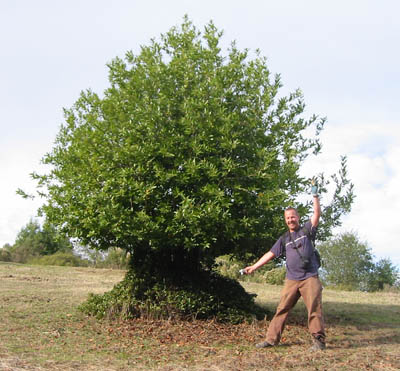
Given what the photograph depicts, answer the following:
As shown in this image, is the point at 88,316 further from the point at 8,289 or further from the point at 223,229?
the point at 8,289

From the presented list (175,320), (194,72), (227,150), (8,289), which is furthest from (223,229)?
(8,289)

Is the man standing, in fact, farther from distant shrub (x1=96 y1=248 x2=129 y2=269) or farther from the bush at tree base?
distant shrub (x1=96 y1=248 x2=129 y2=269)

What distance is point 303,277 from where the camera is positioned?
24.7 feet

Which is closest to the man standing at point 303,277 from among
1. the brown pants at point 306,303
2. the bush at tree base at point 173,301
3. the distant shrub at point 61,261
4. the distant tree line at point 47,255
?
the brown pants at point 306,303

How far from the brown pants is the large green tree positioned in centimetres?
154

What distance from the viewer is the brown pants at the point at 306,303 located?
741cm

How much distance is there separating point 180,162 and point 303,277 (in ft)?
10.7

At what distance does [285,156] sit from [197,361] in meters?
4.65

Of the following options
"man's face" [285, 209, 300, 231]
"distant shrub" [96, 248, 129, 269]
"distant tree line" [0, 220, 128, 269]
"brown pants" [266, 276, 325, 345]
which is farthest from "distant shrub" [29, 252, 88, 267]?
"man's face" [285, 209, 300, 231]

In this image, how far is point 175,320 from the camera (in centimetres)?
928

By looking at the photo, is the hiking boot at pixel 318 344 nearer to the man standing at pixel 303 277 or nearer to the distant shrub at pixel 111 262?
the man standing at pixel 303 277

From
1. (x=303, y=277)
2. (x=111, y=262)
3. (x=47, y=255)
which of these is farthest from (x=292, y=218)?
(x=47, y=255)

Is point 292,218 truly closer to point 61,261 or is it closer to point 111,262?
point 111,262

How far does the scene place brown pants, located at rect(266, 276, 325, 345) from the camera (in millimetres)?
7406
